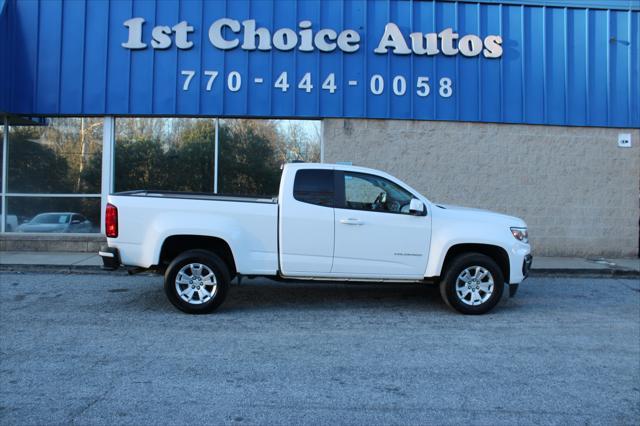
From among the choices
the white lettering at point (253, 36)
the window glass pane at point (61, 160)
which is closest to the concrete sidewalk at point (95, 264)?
the window glass pane at point (61, 160)

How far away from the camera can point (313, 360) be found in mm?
5188

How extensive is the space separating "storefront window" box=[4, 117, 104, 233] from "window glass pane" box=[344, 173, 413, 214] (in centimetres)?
748

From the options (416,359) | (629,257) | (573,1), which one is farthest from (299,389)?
(573,1)

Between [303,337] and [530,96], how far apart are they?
361 inches

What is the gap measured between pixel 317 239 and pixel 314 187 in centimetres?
70

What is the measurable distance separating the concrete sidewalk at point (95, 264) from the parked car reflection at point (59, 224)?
76 centimetres

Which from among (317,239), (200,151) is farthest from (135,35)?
(317,239)

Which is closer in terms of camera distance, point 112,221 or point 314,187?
point 112,221

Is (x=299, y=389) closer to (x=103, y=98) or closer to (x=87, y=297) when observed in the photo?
(x=87, y=297)

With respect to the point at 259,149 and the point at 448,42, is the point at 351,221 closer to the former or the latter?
the point at 259,149

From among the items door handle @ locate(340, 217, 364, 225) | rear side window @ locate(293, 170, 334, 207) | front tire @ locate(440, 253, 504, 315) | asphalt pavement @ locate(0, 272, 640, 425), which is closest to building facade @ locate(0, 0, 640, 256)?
asphalt pavement @ locate(0, 272, 640, 425)

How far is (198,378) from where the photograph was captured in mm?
4641

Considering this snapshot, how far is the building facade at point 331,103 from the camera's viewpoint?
11.9 metres

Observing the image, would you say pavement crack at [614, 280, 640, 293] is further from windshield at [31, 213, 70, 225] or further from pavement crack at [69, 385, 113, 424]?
windshield at [31, 213, 70, 225]
